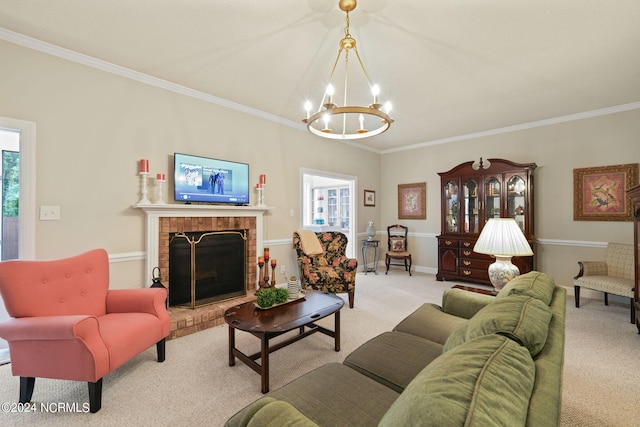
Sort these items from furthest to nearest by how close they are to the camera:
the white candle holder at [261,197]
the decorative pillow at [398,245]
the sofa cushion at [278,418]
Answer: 1. the decorative pillow at [398,245]
2. the white candle holder at [261,197]
3. the sofa cushion at [278,418]

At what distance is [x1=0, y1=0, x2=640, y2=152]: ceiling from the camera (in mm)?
2088

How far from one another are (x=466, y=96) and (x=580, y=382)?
3094mm

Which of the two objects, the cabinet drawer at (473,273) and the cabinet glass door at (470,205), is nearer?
the cabinet drawer at (473,273)

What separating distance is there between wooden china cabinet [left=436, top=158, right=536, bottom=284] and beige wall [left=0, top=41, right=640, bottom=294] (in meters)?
0.34

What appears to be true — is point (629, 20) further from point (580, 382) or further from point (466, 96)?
point (580, 382)

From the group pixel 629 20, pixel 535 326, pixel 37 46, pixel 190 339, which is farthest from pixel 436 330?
pixel 37 46

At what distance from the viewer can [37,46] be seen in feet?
8.21

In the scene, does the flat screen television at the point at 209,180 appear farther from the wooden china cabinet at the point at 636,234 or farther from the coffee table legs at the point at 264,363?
the wooden china cabinet at the point at 636,234

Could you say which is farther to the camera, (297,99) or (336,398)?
(297,99)

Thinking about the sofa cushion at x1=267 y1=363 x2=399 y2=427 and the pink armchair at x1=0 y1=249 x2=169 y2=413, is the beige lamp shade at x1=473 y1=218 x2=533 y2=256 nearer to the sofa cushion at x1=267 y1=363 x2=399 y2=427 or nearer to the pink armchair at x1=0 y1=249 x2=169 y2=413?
the sofa cushion at x1=267 y1=363 x2=399 y2=427

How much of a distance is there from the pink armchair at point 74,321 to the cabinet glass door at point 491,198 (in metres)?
4.82

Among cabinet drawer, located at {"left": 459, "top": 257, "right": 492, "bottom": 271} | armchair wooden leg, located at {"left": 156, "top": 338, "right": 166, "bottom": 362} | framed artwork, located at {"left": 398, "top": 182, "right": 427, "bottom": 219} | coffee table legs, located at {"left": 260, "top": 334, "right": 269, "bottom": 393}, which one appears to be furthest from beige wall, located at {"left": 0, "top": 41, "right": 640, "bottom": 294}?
coffee table legs, located at {"left": 260, "top": 334, "right": 269, "bottom": 393}

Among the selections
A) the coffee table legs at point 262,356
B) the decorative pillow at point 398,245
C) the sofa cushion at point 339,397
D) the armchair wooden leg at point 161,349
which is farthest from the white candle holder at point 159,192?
the decorative pillow at point 398,245

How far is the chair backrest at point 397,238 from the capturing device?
19.2 ft
